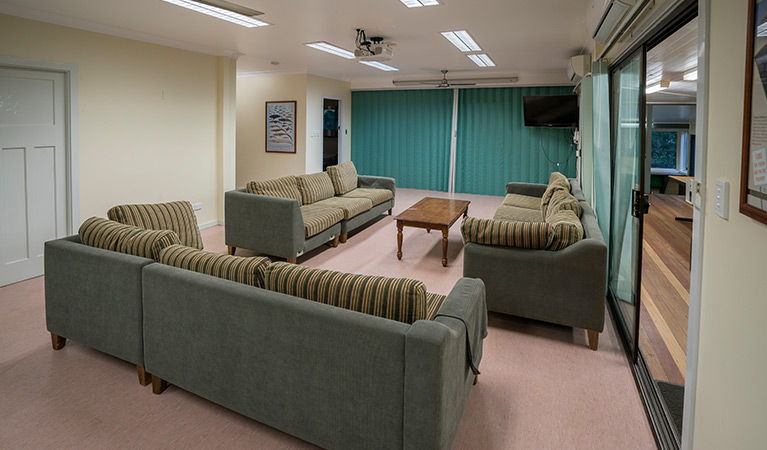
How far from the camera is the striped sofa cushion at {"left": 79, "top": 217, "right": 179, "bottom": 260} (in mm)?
2420

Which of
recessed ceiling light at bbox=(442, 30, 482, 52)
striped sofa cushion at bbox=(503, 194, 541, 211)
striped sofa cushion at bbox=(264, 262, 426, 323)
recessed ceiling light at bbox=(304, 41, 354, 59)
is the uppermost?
recessed ceiling light at bbox=(304, 41, 354, 59)

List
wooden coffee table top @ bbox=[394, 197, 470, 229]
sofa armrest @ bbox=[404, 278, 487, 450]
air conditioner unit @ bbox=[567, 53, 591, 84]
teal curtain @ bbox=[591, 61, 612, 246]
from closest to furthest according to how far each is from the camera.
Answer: sofa armrest @ bbox=[404, 278, 487, 450], teal curtain @ bbox=[591, 61, 612, 246], wooden coffee table top @ bbox=[394, 197, 470, 229], air conditioner unit @ bbox=[567, 53, 591, 84]

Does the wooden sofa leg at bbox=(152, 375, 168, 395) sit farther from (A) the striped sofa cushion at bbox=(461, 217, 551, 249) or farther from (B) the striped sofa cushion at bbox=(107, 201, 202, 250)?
(A) the striped sofa cushion at bbox=(461, 217, 551, 249)

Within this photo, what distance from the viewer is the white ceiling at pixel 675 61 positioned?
12.8 feet

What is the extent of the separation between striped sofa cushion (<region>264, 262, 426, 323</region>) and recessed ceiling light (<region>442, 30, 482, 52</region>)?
3.72m

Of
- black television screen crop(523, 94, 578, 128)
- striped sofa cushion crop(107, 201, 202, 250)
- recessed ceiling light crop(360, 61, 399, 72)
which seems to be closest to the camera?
striped sofa cushion crop(107, 201, 202, 250)

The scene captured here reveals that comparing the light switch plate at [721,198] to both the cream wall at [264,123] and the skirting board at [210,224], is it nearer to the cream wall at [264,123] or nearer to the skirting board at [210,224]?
the skirting board at [210,224]

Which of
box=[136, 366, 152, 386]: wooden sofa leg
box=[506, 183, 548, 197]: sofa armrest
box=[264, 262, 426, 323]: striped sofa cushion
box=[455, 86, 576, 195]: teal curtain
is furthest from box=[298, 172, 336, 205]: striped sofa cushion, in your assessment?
box=[455, 86, 576, 195]: teal curtain

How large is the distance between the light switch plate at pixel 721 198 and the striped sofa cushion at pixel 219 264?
5.60 feet

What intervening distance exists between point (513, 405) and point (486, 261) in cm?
102

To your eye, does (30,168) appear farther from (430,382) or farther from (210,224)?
(430,382)

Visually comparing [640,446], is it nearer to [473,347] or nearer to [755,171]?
[473,347]

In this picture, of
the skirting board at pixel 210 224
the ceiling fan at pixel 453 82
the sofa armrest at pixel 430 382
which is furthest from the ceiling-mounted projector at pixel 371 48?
the sofa armrest at pixel 430 382

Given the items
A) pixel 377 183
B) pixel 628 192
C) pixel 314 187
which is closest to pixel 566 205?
pixel 628 192
